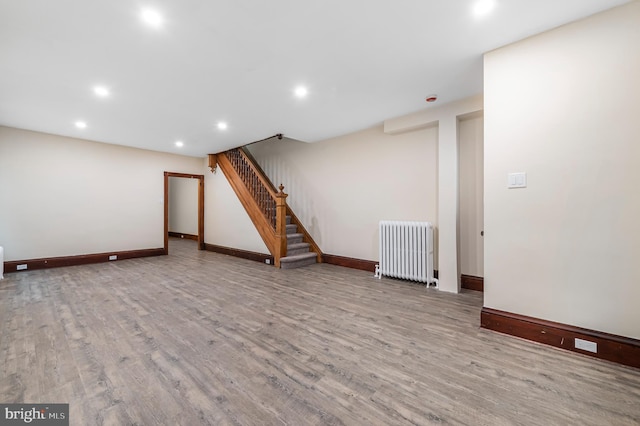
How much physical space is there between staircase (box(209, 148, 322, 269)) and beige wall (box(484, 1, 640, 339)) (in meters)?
3.53

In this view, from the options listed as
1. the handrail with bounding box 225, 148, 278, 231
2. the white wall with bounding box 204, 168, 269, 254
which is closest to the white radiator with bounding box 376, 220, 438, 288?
the handrail with bounding box 225, 148, 278, 231

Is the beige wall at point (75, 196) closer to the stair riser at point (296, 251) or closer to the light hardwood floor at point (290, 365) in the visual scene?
the light hardwood floor at point (290, 365)

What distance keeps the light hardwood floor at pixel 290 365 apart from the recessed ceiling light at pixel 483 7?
2.57 metres

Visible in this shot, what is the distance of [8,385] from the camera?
1.62 metres

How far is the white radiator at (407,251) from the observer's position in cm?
386

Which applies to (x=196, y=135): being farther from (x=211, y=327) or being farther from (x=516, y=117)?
(x=516, y=117)

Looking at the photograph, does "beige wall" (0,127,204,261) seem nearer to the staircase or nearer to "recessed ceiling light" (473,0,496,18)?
the staircase

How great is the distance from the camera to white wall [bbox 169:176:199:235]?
963cm

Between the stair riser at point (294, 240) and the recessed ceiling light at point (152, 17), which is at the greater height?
the recessed ceiling light at point (152, 17)

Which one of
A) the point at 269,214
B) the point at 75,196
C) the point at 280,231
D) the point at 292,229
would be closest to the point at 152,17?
the point at 280,231

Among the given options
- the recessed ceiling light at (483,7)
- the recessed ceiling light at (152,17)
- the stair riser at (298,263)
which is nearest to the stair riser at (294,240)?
the stair riser at (298,263)

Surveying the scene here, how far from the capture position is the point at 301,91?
10.6 ft

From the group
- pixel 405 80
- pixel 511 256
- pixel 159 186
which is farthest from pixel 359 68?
pixel 159 186

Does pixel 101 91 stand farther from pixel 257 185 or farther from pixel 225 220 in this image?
pixel 225 220
